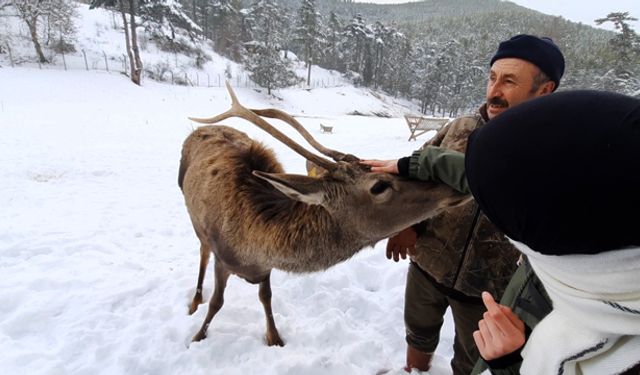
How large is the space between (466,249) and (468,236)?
0.08 metres

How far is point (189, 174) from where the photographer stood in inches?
139

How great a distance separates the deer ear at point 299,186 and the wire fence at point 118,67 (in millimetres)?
27865

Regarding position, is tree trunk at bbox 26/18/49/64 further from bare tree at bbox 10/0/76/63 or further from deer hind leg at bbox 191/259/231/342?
deer hind leg at bbox 191/259/231/342

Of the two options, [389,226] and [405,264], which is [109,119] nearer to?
[405,264]

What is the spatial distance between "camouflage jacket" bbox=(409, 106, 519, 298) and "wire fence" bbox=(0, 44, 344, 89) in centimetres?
2815

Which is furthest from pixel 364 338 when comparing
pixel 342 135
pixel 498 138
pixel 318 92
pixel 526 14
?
pixel 526 14

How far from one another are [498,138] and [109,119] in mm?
18818

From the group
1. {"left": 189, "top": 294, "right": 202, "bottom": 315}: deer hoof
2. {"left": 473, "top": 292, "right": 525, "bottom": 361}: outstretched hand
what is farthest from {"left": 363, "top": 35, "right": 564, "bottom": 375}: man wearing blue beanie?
{"left": 189, "top": 294, "right": 202, "bottom": 315}: deer hoof

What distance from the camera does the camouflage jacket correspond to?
2.01 metres

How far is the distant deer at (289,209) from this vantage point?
84.6 inches

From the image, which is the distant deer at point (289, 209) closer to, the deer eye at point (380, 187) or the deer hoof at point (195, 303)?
the deer eye at point (380, 187)

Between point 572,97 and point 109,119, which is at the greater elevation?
point 572,97

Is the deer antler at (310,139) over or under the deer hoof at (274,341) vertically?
over

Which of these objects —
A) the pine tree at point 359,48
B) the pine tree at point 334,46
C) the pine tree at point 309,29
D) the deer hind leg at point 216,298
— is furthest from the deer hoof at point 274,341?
the pine tree at point 334,46
